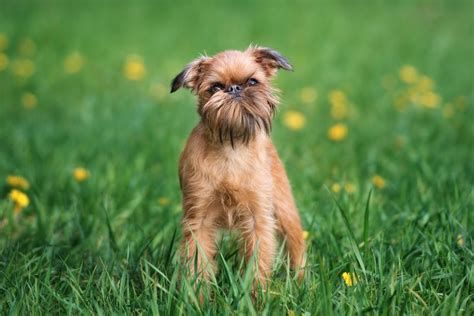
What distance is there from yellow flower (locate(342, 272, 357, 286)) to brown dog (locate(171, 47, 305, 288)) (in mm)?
406

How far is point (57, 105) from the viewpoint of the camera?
24.9ft

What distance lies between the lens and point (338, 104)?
7.17 m

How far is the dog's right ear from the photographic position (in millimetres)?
3545

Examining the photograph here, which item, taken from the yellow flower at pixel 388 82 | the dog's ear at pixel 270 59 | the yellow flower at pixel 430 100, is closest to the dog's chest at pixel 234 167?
the dog's ear at pixel 270 59

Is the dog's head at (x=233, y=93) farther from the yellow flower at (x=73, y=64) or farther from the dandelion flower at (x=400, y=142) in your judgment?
the yellow flower at (x=73, y=64)

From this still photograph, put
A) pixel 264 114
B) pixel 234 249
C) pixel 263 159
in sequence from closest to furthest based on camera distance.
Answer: pixel 264 114
pixel 263 159
pixel 234 249

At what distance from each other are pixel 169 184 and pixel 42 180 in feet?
3.20

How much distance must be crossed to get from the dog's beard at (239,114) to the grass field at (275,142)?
0.61 meters

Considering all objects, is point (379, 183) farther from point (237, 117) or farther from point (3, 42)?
point (3, 42)

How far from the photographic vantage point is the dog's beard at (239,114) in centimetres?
335

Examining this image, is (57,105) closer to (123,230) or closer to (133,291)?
(123,230)

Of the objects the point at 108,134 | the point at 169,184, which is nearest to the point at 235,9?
the point at 108,134

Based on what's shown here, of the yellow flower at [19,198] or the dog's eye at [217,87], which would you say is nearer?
the dog's eye at [217,87]

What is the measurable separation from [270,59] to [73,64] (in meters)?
5.38
